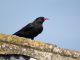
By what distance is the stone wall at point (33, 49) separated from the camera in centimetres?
502

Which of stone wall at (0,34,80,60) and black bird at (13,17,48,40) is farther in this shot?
black bird at (13,17,48,40)

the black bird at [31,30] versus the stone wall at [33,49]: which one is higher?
the black bird at [31,30]

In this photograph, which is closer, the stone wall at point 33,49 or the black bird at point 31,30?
the stone wall at point 33,49

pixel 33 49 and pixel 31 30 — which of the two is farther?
pixel 31 30

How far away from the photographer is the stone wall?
16.5 ft

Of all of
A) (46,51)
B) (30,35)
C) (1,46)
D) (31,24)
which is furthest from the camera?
(31,24)

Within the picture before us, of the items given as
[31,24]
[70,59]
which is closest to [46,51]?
[70,59]

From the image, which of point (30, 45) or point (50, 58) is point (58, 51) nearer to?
point (50, 58)

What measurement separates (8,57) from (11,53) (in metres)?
0.09

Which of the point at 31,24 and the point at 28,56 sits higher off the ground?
the point at 31,24

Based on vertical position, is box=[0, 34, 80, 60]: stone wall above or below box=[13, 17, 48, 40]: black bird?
below

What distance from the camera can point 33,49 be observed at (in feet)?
17.1

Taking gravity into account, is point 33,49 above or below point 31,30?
below

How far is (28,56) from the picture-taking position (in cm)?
512
